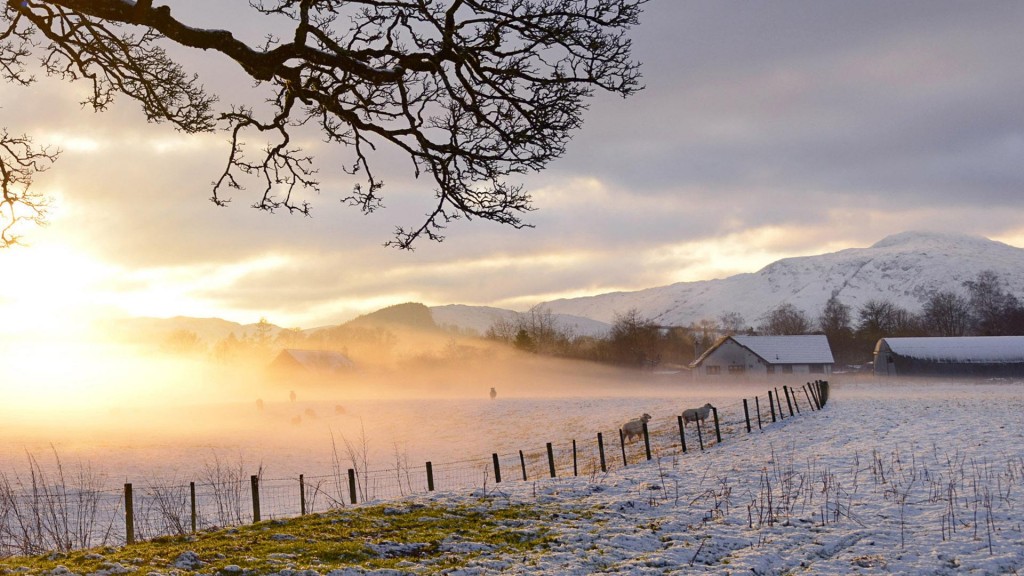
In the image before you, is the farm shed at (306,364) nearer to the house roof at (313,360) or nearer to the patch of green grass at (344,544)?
Result: the house roof at (313,360)

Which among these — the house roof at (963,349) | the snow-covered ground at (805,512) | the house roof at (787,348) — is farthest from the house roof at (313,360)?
the snow-covered ground at (805,512)

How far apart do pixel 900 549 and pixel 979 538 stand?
4.53 feet

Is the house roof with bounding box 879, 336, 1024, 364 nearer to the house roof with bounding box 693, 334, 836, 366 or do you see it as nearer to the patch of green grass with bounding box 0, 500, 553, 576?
the house roof with bounding box 693, 334, 836, 366

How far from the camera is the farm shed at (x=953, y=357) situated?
83.7m

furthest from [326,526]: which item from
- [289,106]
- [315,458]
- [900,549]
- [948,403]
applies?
[948,403]

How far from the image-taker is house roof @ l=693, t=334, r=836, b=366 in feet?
311

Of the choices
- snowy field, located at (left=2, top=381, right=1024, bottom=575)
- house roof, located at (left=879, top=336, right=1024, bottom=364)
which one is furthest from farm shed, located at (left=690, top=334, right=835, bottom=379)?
snowy field, located at (left=2, top=381, right=1024, bottom=575)

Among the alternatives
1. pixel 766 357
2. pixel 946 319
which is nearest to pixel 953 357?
pixel 766 357

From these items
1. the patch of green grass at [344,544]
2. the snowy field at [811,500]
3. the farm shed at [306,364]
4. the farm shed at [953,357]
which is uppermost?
the farm shed at [306,364]

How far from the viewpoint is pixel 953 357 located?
85938 mm

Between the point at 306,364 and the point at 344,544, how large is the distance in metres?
99.9

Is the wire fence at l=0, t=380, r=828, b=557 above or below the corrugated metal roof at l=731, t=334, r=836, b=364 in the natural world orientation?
below

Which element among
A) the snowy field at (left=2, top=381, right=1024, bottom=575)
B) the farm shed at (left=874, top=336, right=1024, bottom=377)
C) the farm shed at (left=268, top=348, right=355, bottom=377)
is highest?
the farm shed at (left=268, top=348, right=355, bottom=377)

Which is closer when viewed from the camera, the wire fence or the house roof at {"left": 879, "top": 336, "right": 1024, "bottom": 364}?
the wire fence
